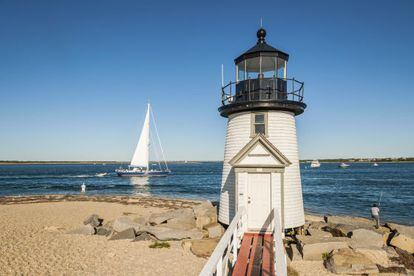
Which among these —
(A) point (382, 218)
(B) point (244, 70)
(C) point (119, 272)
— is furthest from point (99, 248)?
(A) point (382, 218)

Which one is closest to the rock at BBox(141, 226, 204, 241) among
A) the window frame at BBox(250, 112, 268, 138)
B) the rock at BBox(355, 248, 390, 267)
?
the window frame at BBox(250, 112, 268, 138)

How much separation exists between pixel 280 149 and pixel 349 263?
4.55m

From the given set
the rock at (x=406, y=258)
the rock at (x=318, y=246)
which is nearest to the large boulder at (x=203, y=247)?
the rock at (x=318, y=246)

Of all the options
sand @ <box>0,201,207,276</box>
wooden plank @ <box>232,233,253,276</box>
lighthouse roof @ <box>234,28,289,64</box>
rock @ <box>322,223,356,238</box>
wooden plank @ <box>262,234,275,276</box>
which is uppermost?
lighthouse roof @ <box>234,28,289,64</box>

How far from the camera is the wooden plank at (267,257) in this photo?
754 centimetres

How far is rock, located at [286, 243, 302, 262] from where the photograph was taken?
10641 millimetres

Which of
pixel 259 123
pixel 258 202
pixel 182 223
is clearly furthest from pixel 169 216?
pixel 259 123

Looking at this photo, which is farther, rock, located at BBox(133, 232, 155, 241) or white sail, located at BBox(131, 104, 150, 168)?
white sail, located at BBox(131, 104, 150, 168)

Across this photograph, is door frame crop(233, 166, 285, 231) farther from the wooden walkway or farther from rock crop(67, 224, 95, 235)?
rock crop(67, 224, 95, 235)

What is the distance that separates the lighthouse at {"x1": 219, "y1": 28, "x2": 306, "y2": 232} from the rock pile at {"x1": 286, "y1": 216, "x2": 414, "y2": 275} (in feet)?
3.80

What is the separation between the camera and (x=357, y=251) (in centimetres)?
1043

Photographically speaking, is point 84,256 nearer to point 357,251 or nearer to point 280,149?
point 280,149

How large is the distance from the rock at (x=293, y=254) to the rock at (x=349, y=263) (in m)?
0.93

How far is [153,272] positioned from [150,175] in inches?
2594
